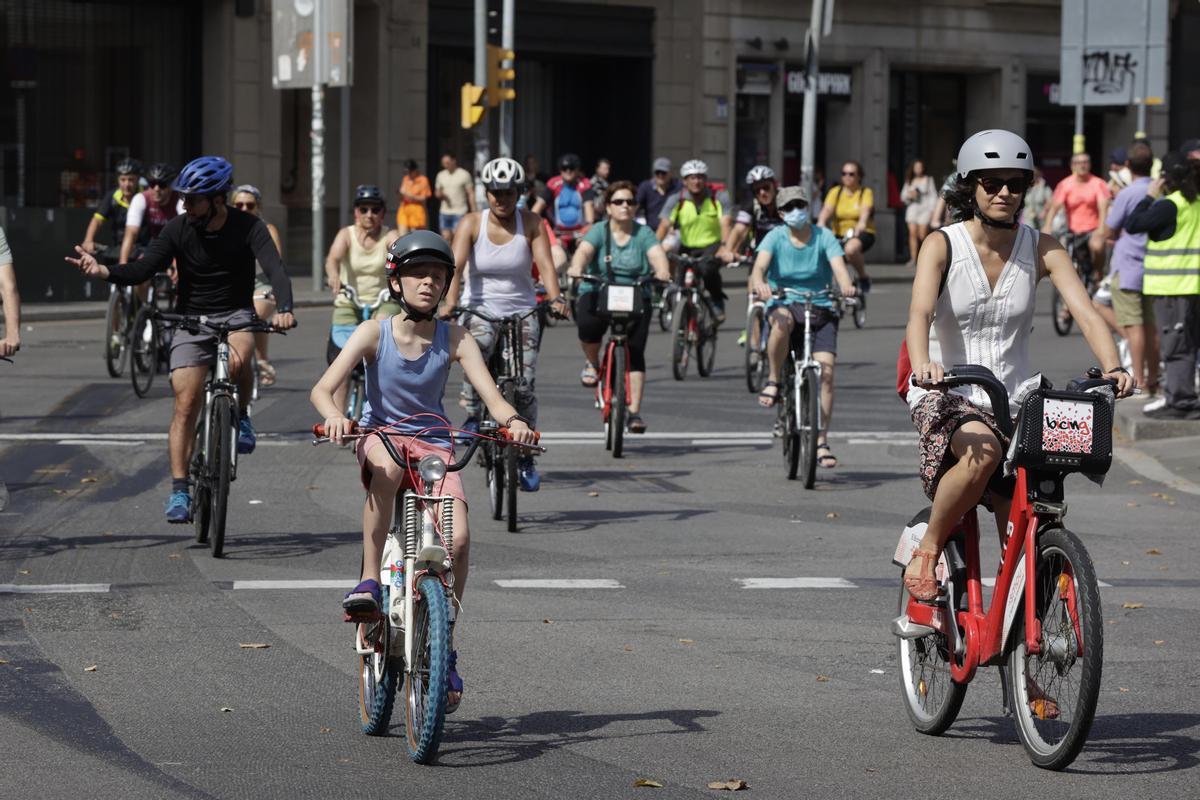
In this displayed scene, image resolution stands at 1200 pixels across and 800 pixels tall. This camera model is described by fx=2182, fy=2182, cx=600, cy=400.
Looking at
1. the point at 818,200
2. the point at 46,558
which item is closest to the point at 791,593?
the point at 46,558

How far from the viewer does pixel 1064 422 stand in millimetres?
5828

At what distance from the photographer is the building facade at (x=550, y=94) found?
103ft

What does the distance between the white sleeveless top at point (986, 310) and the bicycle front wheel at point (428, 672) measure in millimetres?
1543

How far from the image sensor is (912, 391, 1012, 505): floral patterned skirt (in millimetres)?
6095

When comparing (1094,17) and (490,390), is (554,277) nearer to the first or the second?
(490,390)

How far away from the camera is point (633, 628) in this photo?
8.32 meters

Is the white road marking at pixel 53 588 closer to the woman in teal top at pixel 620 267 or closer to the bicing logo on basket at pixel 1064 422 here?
the bicing logo on basket at pixel 1064 422

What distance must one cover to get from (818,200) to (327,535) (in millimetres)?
27707

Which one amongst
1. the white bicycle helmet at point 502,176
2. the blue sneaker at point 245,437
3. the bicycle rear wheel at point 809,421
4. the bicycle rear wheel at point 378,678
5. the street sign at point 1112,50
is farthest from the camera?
the street sign at point 1112,50

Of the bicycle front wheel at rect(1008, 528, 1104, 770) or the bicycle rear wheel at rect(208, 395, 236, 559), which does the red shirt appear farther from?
the bicycle front wheel at rect(1008, 528, 1104, 770)

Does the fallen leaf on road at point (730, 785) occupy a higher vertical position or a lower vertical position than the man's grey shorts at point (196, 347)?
lower

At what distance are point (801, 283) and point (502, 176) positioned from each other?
2.37 m

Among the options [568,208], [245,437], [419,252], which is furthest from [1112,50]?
[419,252]

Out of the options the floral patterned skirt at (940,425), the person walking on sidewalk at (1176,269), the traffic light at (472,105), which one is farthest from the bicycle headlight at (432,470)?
the traffic light at (472,105)
